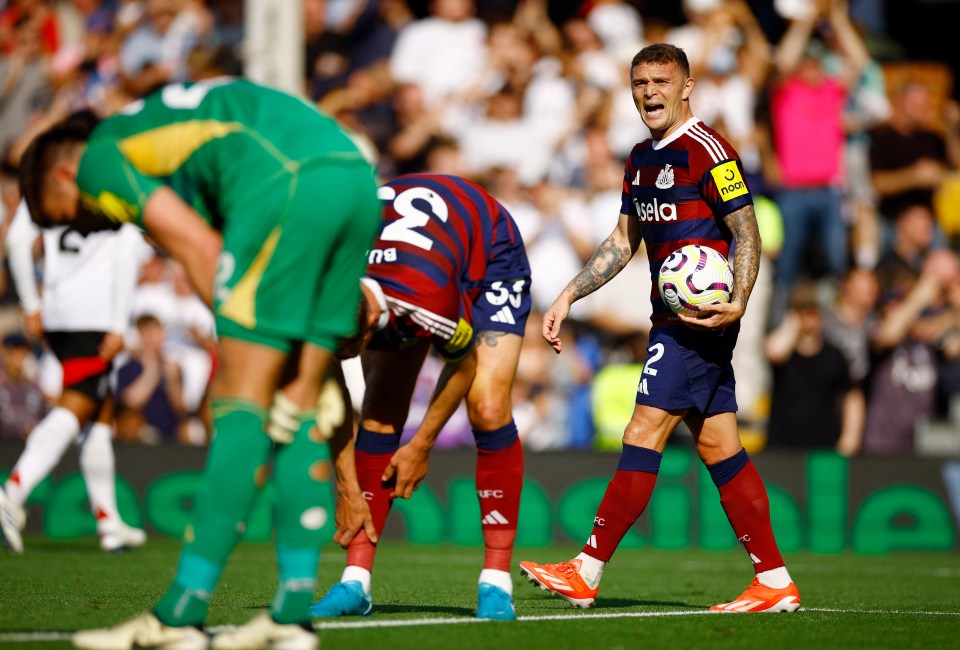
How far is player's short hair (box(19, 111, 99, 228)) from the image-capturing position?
16.2 ft

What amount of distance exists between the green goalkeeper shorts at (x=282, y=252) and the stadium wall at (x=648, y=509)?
24.9 feet

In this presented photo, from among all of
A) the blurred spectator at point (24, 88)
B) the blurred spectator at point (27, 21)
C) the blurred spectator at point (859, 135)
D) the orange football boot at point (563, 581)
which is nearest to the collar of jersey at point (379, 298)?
the orange football boot at point (563, 581)

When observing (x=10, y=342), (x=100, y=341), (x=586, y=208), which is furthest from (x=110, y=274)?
(x=586, y=208)

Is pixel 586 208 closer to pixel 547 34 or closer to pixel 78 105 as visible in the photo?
pixel 547 34

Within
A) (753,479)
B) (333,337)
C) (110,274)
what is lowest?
(753,479)

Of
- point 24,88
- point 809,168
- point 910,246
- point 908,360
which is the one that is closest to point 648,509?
point 908,360

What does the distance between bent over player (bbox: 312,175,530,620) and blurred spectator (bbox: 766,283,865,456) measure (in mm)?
6765

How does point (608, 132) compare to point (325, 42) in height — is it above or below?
below

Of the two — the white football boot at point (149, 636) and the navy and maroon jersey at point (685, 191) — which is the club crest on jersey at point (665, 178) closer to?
the navy and maroon jersey at point (685, 191)

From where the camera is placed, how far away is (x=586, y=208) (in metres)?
14.5

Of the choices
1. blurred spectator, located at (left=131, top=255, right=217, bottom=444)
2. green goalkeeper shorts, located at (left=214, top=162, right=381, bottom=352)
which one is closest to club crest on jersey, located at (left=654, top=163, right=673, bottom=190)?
green goalkeeper shorts, located at (left=214, top=162, right=381, bottom=352)

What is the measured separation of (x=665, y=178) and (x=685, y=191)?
117mm

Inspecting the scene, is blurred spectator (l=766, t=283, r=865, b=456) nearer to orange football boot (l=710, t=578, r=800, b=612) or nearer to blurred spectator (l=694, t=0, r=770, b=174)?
blurred spectator (l=694, t=0, r=770, b=174)

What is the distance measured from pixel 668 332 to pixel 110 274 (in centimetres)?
502
